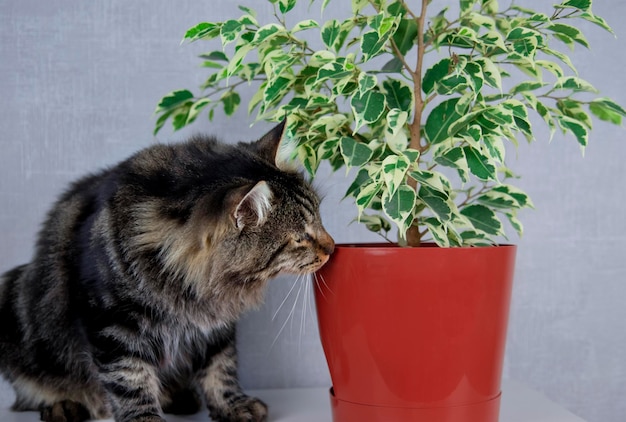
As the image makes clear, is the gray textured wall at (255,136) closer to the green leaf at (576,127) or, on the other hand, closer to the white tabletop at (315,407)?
the white tabletop at (315,407)

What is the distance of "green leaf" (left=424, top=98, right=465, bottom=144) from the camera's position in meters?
1.18

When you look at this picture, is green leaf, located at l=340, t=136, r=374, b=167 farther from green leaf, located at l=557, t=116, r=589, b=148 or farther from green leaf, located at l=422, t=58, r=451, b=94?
green leaf, located at l=557, t=116, r=589, b=148

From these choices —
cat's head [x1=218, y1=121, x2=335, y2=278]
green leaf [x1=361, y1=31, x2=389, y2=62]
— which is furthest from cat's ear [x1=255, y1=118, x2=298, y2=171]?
green leaf [x1=361, y1=31, x2=389, y2=62]

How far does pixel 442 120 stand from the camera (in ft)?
3.92

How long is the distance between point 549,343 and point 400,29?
41.4 inches

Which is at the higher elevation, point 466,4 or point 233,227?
point 466,4

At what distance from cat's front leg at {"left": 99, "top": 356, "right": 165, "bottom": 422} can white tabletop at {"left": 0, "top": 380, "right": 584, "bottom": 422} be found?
229 mm

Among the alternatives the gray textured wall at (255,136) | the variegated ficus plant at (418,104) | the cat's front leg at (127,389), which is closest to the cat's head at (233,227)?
the variegated ficus plant at (418,104)

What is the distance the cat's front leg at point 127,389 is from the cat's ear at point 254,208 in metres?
0.37

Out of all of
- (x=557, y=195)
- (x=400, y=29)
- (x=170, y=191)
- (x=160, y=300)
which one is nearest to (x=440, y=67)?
(x=400, y=29)

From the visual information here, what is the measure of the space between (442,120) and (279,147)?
0.33 metres

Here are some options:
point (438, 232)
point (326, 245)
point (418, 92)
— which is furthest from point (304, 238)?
point (418, 92)

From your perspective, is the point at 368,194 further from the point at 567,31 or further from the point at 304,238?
the point at 567,31

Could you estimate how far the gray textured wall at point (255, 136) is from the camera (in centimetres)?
170
